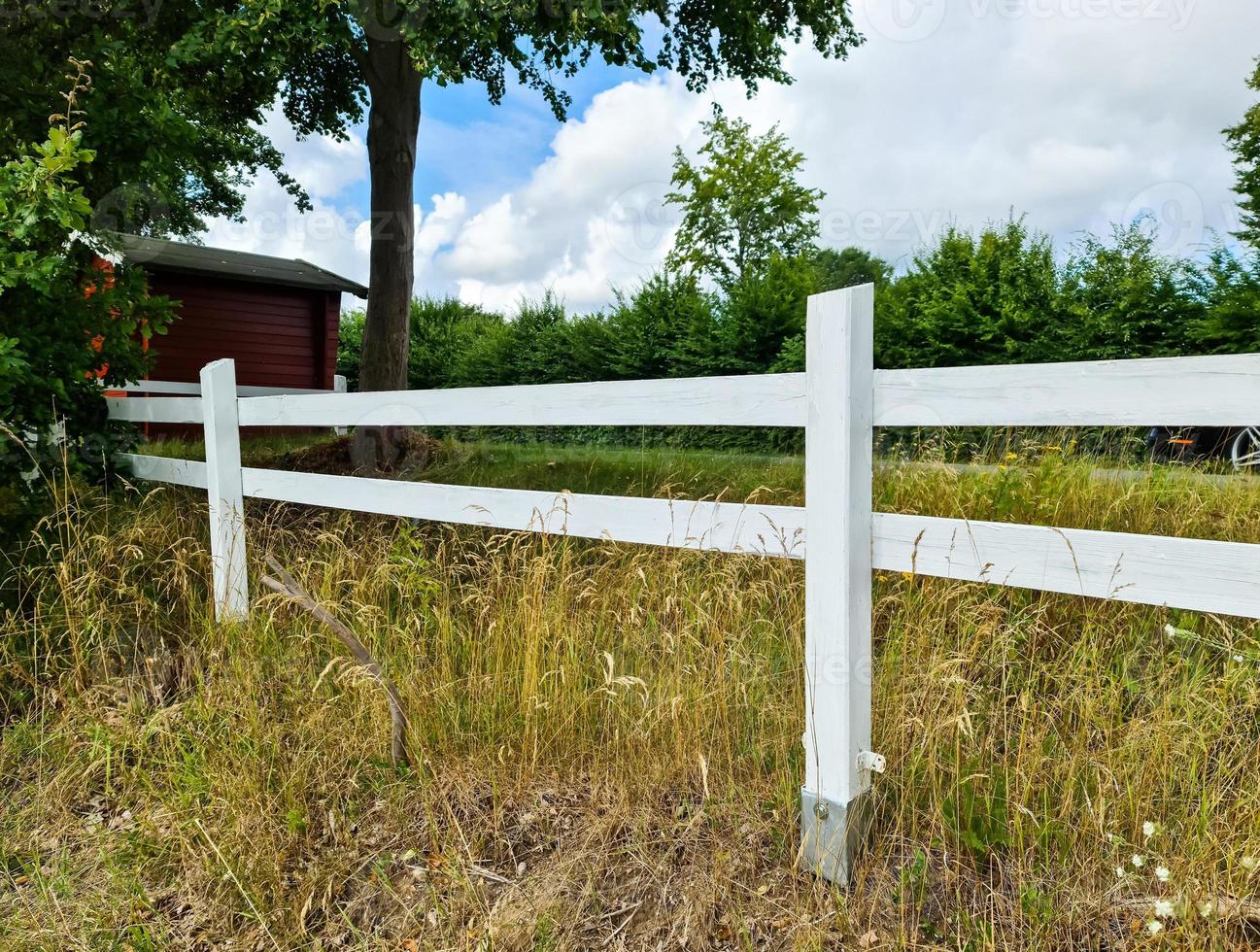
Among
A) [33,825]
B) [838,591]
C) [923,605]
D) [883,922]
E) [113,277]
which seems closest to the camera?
[883,922]

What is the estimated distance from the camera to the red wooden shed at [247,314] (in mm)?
14594

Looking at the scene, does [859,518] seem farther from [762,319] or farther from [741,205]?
[741,205]

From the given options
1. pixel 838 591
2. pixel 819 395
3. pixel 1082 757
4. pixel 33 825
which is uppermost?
pixel 819 395

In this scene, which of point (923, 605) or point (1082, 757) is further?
point (923, 605)

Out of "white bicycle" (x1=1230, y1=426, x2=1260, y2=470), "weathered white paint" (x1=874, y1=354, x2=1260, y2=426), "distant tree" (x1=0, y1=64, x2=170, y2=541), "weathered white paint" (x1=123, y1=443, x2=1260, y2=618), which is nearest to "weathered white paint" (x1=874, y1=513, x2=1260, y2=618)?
"weathered white paint" (x1=123, y1=443, x2=1260, y2=618)

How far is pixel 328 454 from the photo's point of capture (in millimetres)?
9414

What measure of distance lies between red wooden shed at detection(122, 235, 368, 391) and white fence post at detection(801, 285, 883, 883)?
48.8 ft

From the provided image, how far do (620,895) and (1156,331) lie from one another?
10.9m

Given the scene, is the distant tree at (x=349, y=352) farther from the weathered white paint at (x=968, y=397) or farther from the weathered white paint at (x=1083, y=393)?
the weathered white paint at (x=1083, y=393)

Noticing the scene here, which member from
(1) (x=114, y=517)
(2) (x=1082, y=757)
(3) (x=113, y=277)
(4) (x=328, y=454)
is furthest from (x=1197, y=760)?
(4) (x=328, y=454)

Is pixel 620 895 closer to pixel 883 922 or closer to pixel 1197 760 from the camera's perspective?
pixel 883 922

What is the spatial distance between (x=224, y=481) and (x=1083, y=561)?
3758mm

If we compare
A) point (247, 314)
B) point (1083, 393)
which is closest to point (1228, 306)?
point (1083, 393)

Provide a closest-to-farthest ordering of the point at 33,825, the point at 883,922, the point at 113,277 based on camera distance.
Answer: the point at 883,922 → the point at 33,825 → the point at 113,277
